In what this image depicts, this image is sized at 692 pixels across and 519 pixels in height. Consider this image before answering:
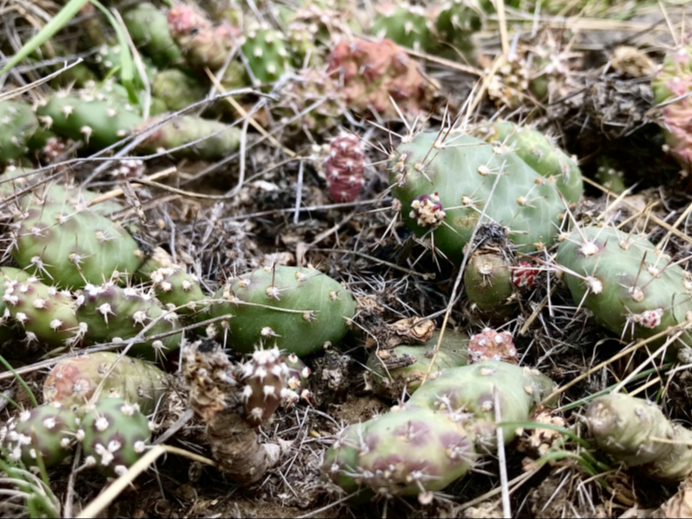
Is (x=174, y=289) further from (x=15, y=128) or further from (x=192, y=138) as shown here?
(x=15, y=128)

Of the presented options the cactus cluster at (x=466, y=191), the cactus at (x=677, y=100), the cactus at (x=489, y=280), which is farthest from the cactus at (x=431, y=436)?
the cactus at (x=677, y=100)

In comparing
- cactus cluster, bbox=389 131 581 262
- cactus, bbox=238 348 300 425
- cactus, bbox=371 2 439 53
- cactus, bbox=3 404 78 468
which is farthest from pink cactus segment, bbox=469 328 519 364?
cactus, bbox=371 2 439 53

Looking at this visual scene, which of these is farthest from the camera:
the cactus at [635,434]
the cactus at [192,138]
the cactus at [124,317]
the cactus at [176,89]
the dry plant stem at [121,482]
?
the cactus at [176,89]

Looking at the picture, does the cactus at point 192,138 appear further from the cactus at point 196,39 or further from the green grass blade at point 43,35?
the green grass blade at point 43,35

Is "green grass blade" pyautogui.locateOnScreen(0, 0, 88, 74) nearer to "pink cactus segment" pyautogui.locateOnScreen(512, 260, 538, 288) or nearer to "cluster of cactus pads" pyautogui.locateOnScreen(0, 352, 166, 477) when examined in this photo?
"cluster of cactus pads" pyautogui.locateOnScreen(0, 352, 166, 477)

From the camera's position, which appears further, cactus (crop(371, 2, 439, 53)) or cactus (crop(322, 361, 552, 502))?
cactus (crop(371, 2, 439, 53))

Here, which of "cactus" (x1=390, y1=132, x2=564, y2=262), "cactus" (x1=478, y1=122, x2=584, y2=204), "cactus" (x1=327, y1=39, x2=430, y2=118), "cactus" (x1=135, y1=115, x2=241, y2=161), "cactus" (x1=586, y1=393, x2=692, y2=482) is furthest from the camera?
"cactus" (x1=327, y1=39, x2=430, y2=118)

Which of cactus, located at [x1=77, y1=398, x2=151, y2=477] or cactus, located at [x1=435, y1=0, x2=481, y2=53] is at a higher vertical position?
cactus, located at [x1=435, y1=0, x2=481, y2=53]
